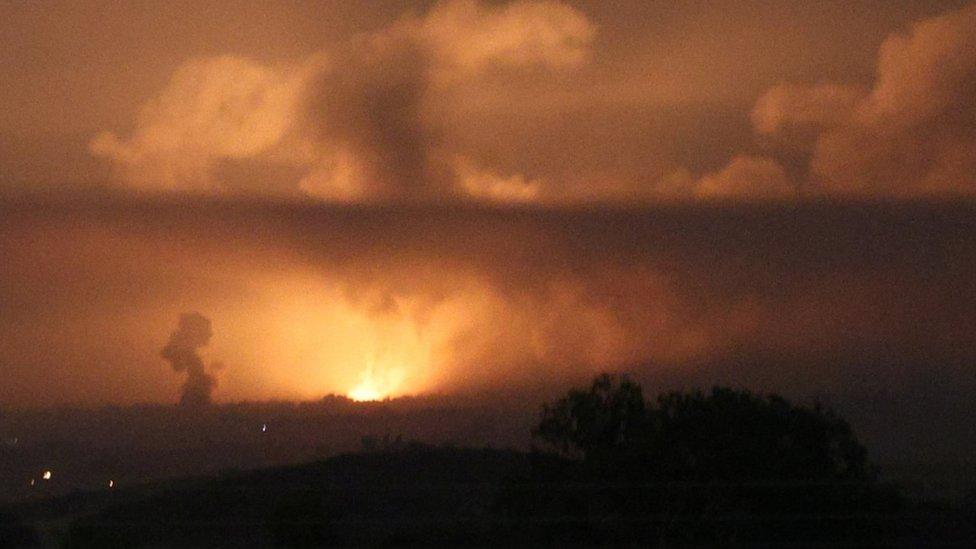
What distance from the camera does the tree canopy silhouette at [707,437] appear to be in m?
30.7

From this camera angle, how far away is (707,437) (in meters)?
31.5

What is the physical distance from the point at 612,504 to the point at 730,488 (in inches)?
101

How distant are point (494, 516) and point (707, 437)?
699cm

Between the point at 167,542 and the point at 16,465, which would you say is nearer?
the point at 167,542

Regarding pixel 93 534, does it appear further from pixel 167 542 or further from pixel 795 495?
pixel 795 495

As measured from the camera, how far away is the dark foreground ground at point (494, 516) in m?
23.5

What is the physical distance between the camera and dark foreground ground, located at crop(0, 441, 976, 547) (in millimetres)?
23547

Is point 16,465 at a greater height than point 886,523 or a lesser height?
greater

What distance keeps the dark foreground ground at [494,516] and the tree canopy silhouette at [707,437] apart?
5.28 feet

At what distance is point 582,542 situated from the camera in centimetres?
2566

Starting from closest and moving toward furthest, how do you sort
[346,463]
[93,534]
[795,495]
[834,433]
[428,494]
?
[93,534]
[795,495]
[428,494]
[834,433]
[346,463]

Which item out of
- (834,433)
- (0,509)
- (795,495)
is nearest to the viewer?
(0,509)

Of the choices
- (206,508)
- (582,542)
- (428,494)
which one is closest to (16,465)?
(206,508)

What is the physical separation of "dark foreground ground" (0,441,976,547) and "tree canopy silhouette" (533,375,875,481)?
1.61m
